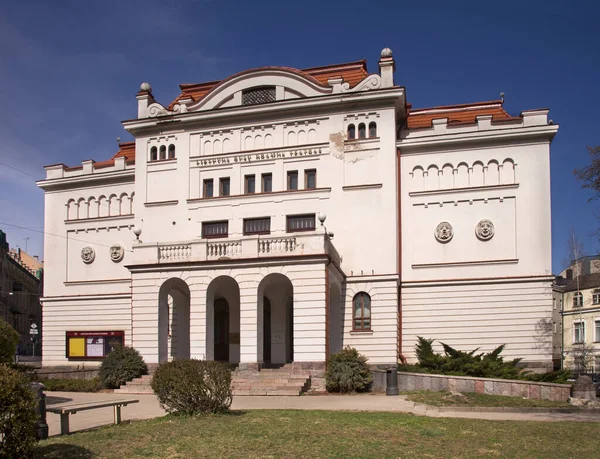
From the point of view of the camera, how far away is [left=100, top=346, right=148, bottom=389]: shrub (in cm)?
2627

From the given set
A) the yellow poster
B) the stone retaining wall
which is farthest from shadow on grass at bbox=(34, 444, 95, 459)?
the yellow poster

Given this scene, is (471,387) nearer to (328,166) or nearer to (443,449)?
(443,449)

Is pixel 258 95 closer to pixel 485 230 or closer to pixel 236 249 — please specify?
pixel 236 249

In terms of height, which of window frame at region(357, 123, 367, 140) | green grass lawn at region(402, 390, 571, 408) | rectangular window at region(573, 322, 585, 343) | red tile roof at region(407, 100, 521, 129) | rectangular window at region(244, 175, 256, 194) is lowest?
rectangular window at region(573, 322, 585, 343)

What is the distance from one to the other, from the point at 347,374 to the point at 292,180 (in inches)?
449

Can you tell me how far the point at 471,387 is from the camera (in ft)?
71.7

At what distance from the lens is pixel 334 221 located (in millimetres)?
30781

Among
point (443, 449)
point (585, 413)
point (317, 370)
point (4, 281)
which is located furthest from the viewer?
point (4, 281)

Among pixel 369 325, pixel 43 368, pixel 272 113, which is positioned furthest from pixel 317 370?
pixel 43 368

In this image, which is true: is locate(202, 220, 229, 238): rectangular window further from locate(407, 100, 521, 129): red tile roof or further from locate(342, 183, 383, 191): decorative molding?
locate(407, 100, 521, 129): red tile roof

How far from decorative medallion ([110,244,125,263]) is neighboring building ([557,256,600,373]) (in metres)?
44.3

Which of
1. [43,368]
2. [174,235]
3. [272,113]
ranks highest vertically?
[272,113]

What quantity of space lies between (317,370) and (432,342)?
22.7ft

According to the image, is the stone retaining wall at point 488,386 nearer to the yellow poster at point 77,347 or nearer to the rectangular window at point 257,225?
the rectangular window at point 257,225
